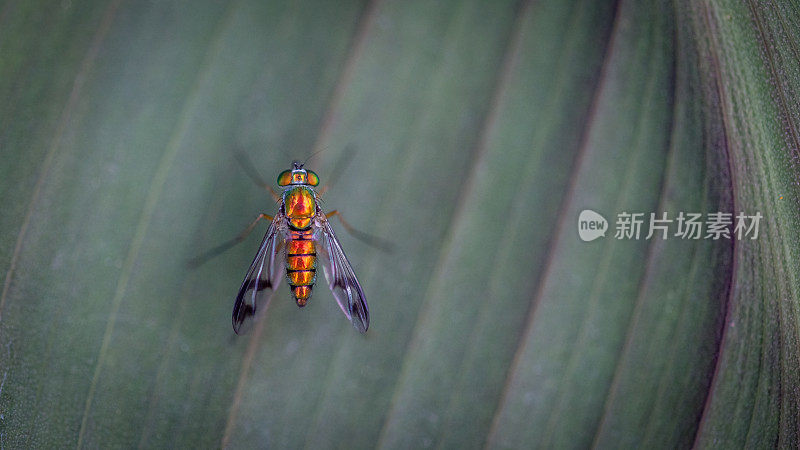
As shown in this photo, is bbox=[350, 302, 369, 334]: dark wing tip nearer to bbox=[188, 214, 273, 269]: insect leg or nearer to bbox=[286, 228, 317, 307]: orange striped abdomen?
bbox=[286, 228, 317, 307]: orange striped abdomen

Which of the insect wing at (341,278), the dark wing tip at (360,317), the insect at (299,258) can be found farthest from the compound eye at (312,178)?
the dark wing tip at (360,317)

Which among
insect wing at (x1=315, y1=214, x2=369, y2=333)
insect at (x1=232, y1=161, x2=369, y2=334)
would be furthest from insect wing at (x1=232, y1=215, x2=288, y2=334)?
insect wing at (x1=315, y1=214, x2=369, y2=333)

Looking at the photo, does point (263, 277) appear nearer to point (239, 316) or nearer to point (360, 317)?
point (239, 316)

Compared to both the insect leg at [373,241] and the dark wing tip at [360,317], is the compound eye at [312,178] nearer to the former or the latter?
the insect leg at [373,241]

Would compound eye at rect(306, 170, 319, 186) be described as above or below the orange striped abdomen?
above

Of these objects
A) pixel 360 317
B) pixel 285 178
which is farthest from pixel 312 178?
pixel 360 317
